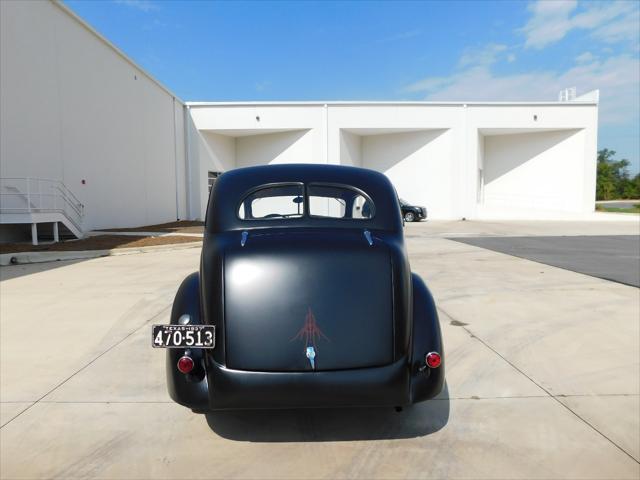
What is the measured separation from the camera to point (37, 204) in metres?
14.1

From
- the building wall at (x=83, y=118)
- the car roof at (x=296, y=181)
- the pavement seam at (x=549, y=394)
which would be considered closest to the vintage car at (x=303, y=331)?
the car roof at (x=296, y=181)

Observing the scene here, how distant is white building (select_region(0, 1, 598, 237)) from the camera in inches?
573

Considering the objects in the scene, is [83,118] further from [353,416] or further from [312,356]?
[312,356]

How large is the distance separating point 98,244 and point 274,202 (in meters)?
11.3

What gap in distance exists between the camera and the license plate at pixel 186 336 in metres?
2.49

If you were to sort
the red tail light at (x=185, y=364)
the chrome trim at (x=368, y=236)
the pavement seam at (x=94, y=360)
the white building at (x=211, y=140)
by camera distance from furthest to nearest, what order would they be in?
the white building at (x=211, y=140)
the pavement seam at (x=94, y=360)
the chrome trim at (x=368, y=236)
the red tail light at (x=185, y=364)

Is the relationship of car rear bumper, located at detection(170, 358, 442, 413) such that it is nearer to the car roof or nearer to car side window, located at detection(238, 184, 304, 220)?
the car roof

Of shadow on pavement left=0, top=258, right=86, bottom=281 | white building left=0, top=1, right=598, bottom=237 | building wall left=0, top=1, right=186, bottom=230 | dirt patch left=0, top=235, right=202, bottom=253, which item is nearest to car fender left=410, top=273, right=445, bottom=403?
shadow on pavement left=0, top=258, right=86, bottom=281

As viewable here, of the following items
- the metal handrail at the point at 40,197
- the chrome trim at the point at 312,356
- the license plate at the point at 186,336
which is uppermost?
the metal handrail at the point at 40,197

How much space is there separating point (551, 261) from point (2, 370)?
1034 centimetres

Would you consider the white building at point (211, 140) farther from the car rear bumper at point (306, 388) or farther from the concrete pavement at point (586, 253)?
the concrete pavement at point (586, 253)

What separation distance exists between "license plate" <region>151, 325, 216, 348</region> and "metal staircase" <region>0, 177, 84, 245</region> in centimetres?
1200

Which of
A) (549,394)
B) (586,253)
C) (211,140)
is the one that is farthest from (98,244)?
(211,140)

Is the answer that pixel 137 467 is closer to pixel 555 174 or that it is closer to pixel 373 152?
pixel 373 152
